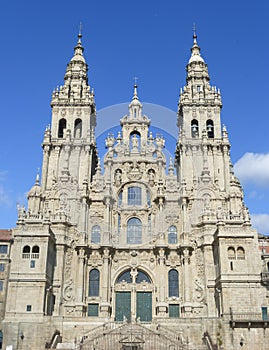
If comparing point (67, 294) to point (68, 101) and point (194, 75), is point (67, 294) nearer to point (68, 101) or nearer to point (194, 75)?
point (68, 101)

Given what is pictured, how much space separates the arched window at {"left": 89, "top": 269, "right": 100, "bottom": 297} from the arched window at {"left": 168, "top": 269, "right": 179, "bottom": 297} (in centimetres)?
711

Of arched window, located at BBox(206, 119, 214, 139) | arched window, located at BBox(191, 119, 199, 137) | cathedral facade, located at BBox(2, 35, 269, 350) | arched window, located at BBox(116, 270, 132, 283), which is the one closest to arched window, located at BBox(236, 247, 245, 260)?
cathedral facade, located at BBox(2, 35, 269, 350)

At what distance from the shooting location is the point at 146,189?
4822 cm

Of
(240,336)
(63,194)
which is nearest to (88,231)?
(63,194)

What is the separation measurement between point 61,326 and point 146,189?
1802 cm

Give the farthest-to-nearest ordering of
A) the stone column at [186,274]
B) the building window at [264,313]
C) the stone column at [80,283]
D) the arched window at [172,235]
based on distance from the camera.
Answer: the arched window at [172,235] → the stone column at [186,274] → the stone column at [80,283] → the building window at [264,313]

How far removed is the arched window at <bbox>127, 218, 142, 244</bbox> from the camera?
151 ft

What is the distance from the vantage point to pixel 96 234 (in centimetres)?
4578

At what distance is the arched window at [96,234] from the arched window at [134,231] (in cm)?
307

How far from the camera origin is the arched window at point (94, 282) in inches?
1706

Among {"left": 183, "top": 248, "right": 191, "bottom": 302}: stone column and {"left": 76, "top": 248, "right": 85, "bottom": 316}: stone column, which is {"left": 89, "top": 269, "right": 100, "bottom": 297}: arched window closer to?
{"left": 76, "top": 248, "right": 85, "bottom": 316}: stone column

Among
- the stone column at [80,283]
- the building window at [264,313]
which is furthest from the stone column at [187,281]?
the stone column at [80,283]

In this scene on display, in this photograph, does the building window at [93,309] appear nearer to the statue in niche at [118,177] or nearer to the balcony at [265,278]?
the statue in niche at [118,177]

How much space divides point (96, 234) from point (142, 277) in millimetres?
6435
